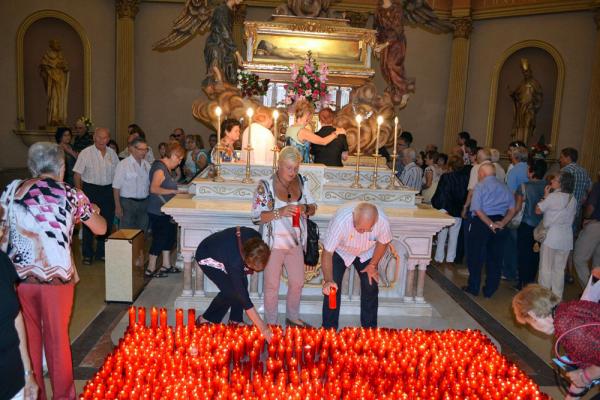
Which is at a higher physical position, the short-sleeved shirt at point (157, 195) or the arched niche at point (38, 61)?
the arched niche at point (38, 61)

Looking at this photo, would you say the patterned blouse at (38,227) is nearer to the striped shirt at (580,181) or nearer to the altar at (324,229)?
the altar at (324,229)

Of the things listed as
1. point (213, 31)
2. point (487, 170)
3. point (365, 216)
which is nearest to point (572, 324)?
point (365, 216)

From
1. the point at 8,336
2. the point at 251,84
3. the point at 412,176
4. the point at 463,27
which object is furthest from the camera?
the point at 463,27

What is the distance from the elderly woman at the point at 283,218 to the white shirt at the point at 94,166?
11.0ft

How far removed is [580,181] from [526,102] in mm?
6765

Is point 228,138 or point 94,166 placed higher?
point 228,138

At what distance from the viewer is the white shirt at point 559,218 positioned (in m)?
6.12

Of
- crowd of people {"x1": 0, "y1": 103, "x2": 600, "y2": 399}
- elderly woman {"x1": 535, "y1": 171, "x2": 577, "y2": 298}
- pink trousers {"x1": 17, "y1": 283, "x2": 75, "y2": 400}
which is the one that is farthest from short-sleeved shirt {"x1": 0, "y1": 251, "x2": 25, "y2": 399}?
elderly woman {"x1": 535, "y1": 171, "x2": 577, "y2": 298}

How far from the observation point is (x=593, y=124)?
12.0m

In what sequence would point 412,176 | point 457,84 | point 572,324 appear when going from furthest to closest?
point 457,84
point 412,176
point 572,324

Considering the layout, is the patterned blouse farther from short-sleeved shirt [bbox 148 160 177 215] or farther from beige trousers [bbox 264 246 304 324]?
short-sleeved shirt [bbox 148 160 177 215]

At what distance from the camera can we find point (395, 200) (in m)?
6.39

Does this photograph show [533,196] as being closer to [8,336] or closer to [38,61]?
[8,336]

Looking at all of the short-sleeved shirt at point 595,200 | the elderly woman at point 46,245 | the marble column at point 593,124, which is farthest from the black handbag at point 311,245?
the marble column at point 593,124
